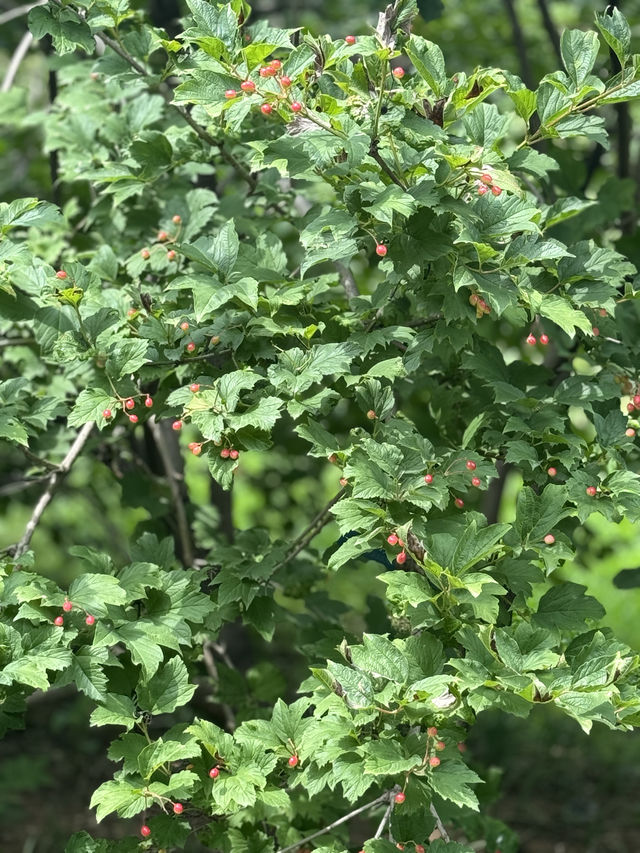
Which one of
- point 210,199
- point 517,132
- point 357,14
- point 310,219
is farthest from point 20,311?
point 517,132

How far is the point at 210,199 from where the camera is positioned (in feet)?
7.77

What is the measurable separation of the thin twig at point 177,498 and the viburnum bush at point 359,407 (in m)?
0.61

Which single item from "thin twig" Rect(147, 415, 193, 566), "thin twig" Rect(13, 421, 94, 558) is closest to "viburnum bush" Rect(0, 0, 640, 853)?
"thin twig" Rect(13, 421, 94, 558)

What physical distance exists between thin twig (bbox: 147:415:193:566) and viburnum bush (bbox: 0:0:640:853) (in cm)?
61

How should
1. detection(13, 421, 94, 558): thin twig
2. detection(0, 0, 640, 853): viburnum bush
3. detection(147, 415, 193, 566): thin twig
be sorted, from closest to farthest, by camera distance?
detection(0, 0, 640, 853): viburnum bush < detection(13, 421, 94, 558): thin twig < detection(147, 415, 193, 566): thin twig

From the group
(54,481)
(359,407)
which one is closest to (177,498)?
(54,481)

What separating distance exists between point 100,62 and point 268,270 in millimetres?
622

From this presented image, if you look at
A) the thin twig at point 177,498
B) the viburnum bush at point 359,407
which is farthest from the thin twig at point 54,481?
the thin twig at point 177,498

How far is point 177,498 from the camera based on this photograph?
2914mm

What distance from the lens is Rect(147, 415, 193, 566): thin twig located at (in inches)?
113

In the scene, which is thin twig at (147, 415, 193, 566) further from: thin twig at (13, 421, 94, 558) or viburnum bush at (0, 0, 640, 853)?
viburnum bush at (0, 0, 640, 853)

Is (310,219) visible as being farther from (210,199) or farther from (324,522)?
(324,522)

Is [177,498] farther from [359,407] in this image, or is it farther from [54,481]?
[359,407]

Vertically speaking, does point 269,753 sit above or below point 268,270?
below
